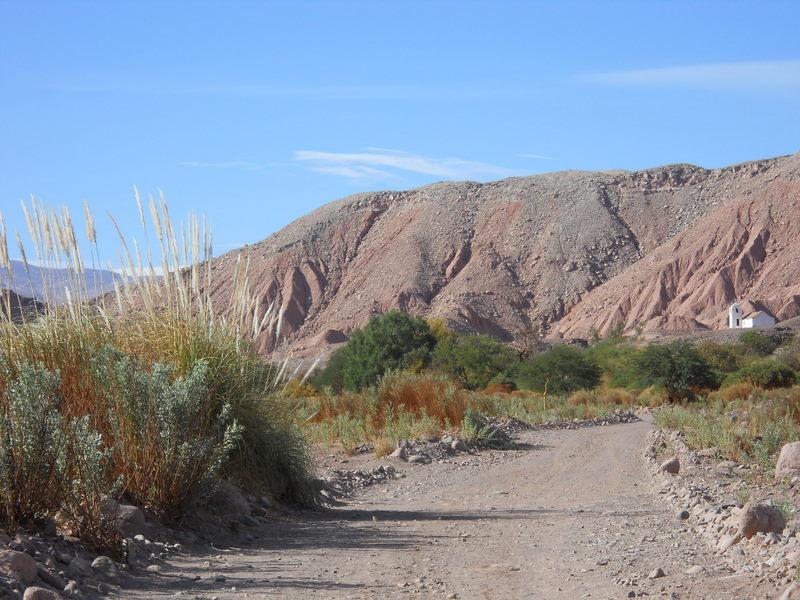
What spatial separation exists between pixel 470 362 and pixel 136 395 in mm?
37533

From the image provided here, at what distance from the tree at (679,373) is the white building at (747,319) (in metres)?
36.2

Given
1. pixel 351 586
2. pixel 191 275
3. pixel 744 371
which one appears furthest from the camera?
pixel 744 371

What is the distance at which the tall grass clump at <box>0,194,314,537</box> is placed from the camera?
7461 millimetres

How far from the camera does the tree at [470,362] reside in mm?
44156

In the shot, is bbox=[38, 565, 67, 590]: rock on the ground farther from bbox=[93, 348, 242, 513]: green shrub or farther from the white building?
the white building

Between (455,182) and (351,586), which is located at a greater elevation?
(455,182)

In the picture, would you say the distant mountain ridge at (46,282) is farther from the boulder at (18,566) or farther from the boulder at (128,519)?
the boulder at (18,566)

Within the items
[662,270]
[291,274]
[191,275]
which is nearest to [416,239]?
[291,274]

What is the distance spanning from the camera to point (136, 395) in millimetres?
8648

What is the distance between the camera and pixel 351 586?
7234mm

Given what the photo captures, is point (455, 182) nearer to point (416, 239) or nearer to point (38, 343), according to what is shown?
point (416, 239)

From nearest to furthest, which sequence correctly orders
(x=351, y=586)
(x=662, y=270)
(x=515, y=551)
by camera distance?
(x=351, y=586)
(x=515, y=551)
(x=662, y=270)

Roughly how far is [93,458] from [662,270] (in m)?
81.4

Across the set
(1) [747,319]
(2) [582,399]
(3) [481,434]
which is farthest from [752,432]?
(1) [747,319]
